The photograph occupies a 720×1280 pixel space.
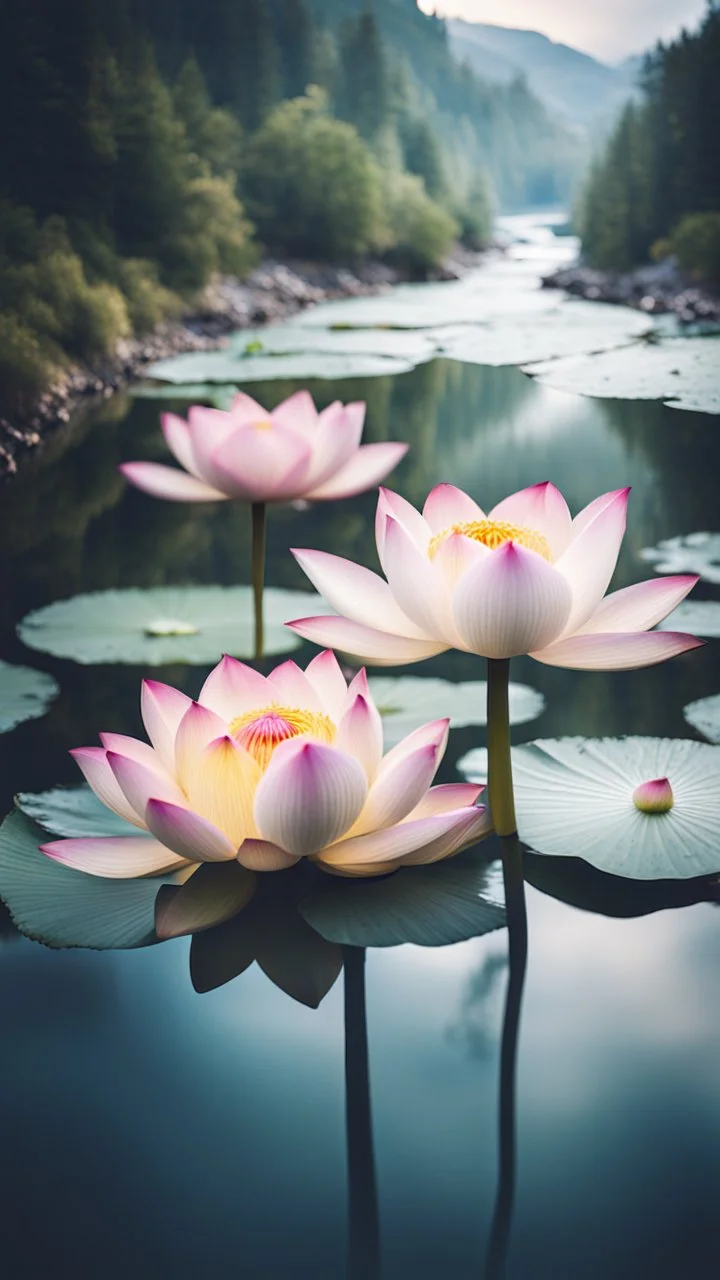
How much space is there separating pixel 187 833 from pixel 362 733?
0.50ft

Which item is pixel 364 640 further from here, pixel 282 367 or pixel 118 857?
pixel 282 367

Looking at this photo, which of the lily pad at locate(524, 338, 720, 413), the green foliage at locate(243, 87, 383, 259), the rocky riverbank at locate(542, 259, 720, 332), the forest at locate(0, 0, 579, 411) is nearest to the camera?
the lily pad at locate(524, 338, 720, 413)

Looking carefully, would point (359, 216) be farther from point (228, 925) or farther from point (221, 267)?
point (228, 925)

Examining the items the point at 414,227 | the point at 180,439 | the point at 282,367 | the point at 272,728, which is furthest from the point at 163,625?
the point at 414,227

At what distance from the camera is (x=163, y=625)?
1.80 m

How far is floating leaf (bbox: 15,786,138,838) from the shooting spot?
3.38 ft

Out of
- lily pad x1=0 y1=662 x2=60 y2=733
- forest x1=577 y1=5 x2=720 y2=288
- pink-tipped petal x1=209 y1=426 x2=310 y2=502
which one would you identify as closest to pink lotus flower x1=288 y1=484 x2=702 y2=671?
pink-tipped petal x1=209 y1=426 x2=310 y2=502

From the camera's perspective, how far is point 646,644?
904mm

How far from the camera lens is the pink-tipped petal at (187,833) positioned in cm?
80

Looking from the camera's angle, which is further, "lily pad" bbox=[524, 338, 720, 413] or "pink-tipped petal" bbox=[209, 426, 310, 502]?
"lily pad" bbox=[524, 338, 720, 413]

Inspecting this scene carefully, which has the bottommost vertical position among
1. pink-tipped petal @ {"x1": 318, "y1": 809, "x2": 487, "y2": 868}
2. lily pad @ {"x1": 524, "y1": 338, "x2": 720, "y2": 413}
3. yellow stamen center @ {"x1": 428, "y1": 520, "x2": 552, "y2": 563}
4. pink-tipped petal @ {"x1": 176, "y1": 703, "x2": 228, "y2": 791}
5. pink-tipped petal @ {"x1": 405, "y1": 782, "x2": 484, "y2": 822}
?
pink-tipped petal @ {"x1": 318, "y1": 809, "x2": 487, "y2": 868}

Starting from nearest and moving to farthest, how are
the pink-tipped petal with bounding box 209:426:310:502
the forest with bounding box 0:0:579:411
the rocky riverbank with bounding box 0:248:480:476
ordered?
the pink-tipped petal with bounding box 209:426:310:502
the rocky riverbank with bounding box 0:248:480:476
the forest with bounding box 0:0:579:411

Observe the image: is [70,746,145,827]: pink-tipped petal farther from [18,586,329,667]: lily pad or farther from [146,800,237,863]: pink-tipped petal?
[18,586,329,667]: lily pad

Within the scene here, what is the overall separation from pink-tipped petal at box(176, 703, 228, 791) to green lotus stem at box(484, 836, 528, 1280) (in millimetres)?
299
